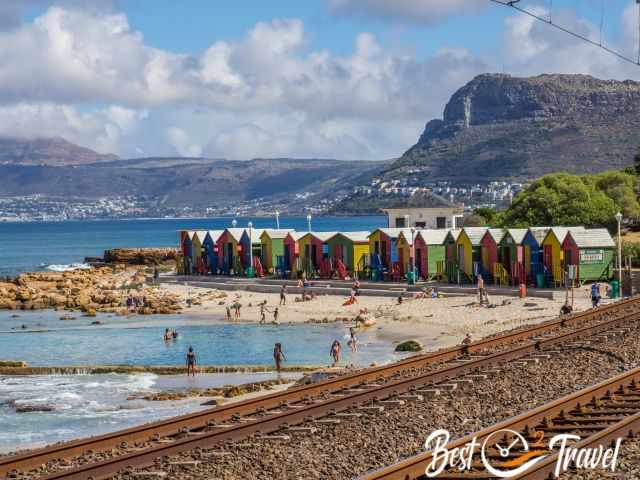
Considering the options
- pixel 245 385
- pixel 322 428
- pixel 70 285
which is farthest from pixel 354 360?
pixel 70 285

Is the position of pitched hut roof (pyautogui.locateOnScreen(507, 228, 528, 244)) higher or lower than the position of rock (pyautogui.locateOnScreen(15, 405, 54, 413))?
higher

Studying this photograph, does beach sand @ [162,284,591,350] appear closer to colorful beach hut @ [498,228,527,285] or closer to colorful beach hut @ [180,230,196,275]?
colorful beach hut @ [498,228,527,285]

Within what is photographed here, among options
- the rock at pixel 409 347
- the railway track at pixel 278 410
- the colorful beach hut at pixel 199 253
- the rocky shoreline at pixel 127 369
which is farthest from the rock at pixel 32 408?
the colorful beach hut at pixel 199 253

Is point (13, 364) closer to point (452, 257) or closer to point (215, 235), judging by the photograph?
point (452, 257)

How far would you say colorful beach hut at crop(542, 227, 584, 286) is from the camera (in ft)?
139

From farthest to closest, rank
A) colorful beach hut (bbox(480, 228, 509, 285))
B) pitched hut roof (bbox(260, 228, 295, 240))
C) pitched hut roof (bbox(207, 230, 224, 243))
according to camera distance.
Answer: pitched hut roof (bbox(207, 230, 224, 243))
pitched hut roof (bbox(260, 228, 295, 240))
colorful beach hut (bbox(480, 228, 509, 285))

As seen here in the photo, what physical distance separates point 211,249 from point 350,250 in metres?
13.1

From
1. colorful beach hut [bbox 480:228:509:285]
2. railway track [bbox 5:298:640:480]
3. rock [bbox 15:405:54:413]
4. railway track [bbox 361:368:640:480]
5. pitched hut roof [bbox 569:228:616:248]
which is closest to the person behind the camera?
railway track [bbox 361:368:640:480]

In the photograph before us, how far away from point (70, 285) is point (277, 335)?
29.7 m

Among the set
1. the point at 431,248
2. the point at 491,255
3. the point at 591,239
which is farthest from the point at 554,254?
the point at 431,248

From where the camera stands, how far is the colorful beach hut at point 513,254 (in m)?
43.7

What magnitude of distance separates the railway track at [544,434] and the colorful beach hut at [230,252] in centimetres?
4528

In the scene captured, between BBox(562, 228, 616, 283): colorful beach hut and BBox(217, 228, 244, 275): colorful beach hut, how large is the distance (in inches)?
936

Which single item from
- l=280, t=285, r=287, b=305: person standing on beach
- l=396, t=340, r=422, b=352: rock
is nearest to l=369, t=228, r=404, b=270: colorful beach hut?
l=280, t=285, r=287, b=305: person standing on beach
